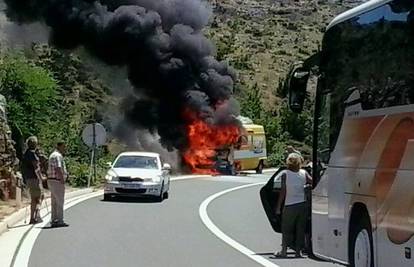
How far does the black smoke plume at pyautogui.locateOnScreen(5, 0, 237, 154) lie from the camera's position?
154 ft

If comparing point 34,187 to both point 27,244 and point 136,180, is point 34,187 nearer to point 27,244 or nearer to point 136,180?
point 27,244

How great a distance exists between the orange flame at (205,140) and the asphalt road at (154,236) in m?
19.7

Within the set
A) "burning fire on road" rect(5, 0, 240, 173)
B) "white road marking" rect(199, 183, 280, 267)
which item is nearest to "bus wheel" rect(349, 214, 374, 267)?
Answer: "white road marking" rect(199, 183, 280, 267)

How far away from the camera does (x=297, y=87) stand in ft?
40.0

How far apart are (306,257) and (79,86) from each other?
49673mm

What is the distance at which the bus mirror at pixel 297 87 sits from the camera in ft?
39.8

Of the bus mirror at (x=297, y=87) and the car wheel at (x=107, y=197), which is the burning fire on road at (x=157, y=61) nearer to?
the car wheel at (x=107, y=197)

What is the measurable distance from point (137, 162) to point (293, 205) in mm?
14473

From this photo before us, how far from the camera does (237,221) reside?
21.0 metres

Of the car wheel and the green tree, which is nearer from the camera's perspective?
the car wheel

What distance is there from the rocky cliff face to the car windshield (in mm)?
3982

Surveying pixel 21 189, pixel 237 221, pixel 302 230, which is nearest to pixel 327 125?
pixel 302 230

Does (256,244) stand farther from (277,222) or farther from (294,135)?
(294,135)

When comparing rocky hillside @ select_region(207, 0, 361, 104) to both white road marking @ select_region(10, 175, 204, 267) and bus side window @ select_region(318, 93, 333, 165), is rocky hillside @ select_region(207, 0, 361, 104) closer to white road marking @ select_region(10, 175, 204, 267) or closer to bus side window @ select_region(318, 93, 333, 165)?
white road marking @ select_region(10, 175, 204, 267)
